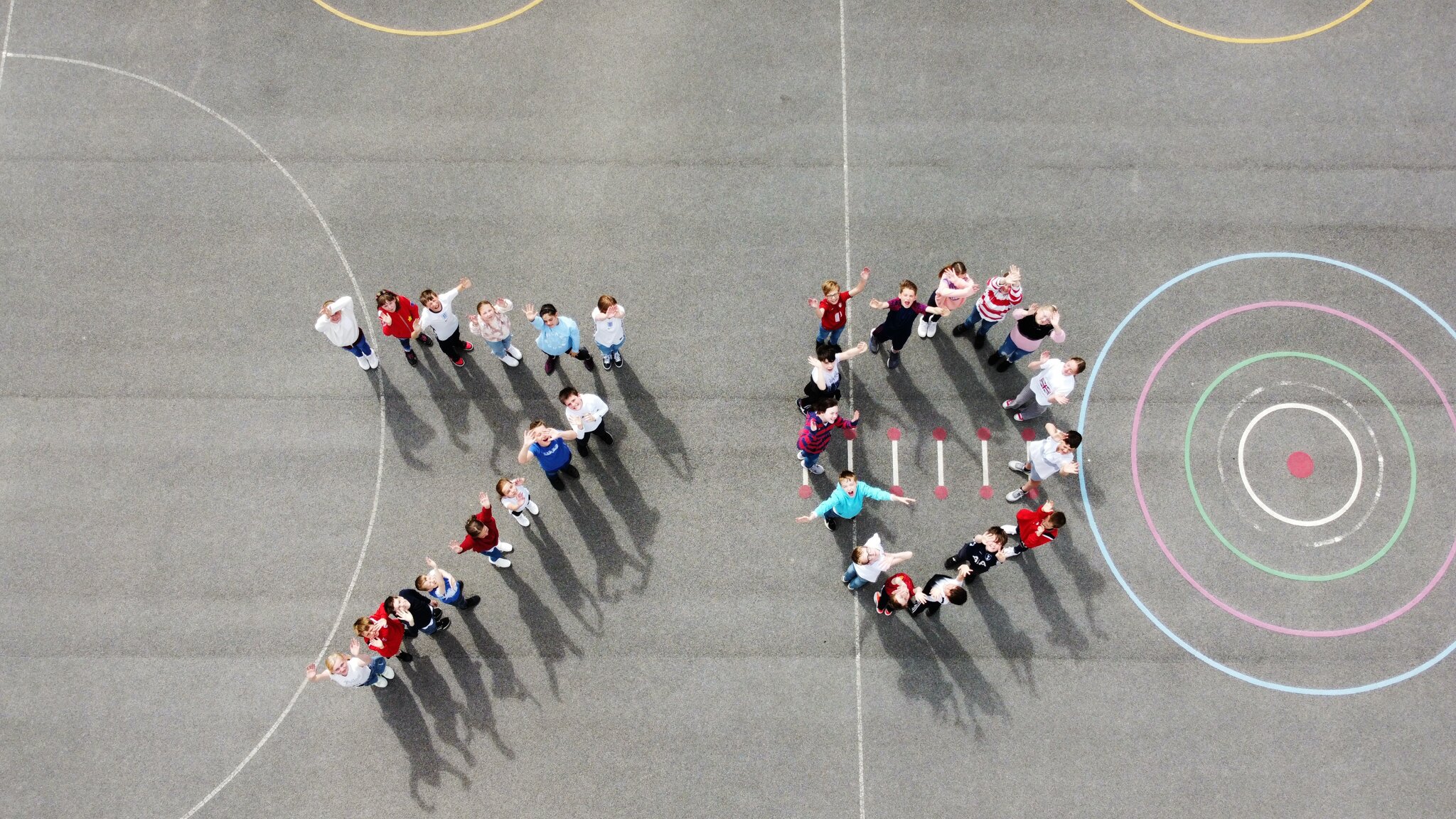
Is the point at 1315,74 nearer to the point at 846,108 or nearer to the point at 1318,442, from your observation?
→ the point at 1318,442

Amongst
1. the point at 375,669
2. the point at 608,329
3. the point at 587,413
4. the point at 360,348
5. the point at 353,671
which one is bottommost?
the point at 375,669

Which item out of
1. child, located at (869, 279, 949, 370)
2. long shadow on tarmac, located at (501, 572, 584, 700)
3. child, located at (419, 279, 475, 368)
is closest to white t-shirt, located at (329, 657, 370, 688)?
long shadow on tarmac, located at (501, 572, 584, 700)

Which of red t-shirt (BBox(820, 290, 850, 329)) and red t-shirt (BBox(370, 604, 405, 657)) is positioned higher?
red t-shirt (BBox(820, 290, 850, 329))

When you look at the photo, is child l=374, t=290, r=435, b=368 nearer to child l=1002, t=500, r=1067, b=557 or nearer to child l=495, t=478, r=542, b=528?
child l=495, t=478, r=542, b=528

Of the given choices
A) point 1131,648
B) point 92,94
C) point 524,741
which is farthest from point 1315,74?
Answer: point 92,94

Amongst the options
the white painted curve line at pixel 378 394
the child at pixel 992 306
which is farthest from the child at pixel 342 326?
the child at pixel 992 306

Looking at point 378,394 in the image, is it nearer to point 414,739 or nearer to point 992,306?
point 414,739

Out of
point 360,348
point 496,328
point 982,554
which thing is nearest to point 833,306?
point 982,554
